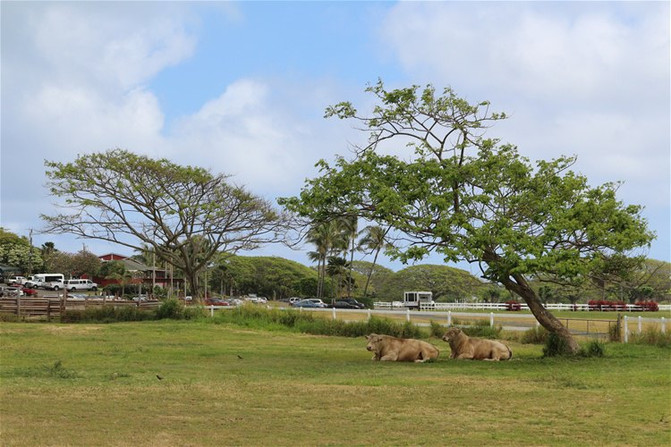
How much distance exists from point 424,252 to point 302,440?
10.3 m

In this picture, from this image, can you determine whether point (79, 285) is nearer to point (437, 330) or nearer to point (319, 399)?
point (437, 330)

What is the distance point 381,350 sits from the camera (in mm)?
20328

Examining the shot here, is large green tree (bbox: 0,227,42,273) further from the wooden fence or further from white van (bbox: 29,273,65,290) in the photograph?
the wooden fence

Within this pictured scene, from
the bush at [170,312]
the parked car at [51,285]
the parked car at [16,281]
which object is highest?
the parked car at [16,281]

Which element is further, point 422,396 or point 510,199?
point 510,199

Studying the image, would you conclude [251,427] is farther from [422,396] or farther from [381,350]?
[381,350]

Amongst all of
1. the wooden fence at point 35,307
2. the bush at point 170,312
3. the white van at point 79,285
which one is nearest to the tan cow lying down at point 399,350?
the bush at point 170,312

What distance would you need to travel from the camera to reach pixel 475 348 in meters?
20.6

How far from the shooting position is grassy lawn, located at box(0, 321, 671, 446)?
937 centimetres

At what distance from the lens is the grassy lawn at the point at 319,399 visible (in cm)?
937

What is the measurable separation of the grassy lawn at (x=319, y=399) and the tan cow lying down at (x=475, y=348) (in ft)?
2.07

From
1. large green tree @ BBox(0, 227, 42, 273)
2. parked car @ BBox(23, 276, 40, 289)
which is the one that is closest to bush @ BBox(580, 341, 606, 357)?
parked car @ BBox(23, 276, 40, 289)

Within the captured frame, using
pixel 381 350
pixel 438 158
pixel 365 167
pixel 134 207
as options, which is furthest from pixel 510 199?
pixel 134 207

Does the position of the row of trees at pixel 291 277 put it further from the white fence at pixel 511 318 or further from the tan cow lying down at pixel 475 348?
the tan cow lying down at pixel 475 348
